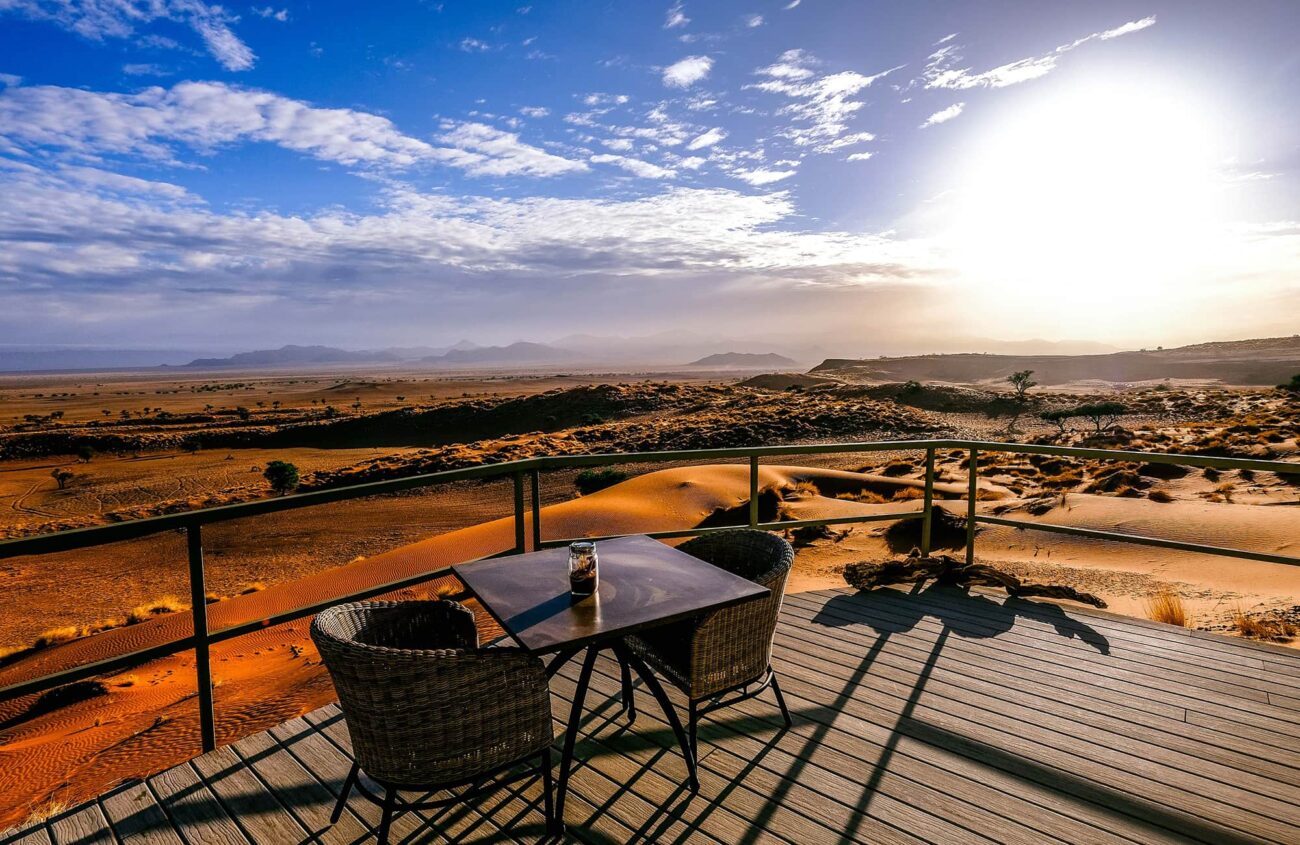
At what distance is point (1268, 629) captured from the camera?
19.1 ft

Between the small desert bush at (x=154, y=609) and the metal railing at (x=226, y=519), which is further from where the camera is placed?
the small desert bush at (x=154, y=609)

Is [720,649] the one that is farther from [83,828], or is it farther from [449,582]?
[449,582]

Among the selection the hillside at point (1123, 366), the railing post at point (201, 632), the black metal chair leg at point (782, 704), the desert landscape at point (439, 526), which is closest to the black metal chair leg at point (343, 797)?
the railing post at point (201, 632)

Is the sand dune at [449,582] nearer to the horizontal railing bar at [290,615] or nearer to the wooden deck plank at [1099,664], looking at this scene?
the horizontal railing bar at [290,615]

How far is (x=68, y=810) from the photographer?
2.66 meters

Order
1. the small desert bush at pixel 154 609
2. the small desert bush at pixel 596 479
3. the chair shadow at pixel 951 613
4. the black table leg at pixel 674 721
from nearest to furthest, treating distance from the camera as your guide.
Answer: the black table leg at pixel 674 721, the chair shadow at pixel 951 613, the small desert bush at pixel 154 609, the small desert bush at pixel 596 479

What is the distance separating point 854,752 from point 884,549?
35.2 feet

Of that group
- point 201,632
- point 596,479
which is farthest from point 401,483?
point 596,479

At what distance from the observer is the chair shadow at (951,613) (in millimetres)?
4254

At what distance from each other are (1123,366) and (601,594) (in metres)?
122

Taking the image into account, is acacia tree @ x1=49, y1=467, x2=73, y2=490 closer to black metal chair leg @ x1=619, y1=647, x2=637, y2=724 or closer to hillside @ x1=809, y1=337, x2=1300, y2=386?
black metal chair leg @ x1=619, y1=647, x2=637, y2=724

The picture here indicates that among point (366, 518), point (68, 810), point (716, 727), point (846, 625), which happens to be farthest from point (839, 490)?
point (68, 810)

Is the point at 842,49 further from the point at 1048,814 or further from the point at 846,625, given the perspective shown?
the point at 1048,814

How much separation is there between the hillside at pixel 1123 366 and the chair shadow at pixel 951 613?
86.5 m
